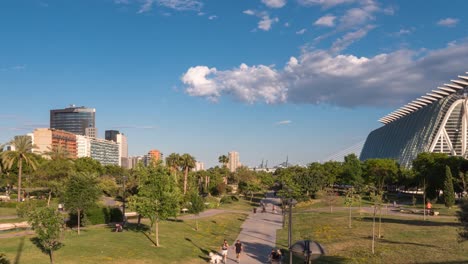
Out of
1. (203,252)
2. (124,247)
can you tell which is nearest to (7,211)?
(124,247)

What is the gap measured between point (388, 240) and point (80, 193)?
97.7ft

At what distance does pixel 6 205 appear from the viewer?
66062 mm

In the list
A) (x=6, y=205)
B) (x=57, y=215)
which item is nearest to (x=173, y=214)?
(x=57, y=215)

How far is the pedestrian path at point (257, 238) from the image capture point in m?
33.5

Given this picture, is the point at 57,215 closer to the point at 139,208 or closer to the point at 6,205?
the point at 139,208

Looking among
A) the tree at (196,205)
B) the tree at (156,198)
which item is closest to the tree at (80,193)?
the tree at (156,198)

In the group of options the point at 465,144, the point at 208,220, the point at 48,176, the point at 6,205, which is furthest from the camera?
the point at 465,144

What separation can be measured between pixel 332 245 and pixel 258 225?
Answer: 18.7 meters

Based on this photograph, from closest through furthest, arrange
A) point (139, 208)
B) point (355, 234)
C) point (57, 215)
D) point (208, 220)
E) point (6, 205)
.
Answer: point (57, 215) → point (139, 208) → point (355, 234) → point (208, 220) → point (6, 205)

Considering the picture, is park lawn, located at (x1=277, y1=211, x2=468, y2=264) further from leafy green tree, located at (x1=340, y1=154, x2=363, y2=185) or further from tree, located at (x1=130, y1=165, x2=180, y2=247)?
leafy green tree, located at (x1=340, y1=154, x2=363, y2=185)

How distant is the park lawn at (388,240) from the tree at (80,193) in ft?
61.9

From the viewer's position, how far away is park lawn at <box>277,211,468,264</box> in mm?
31328

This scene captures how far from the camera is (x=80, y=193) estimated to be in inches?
1550

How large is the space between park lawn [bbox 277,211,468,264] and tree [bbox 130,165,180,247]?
11172 millimetres
